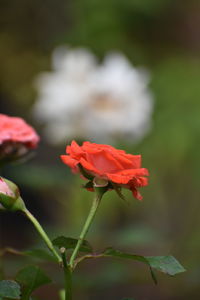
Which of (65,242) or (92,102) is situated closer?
(65,242)

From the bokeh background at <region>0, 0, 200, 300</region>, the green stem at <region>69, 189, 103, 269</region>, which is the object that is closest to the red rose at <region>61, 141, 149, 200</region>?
the green stem at <region>69, 189, 103, 269</region>

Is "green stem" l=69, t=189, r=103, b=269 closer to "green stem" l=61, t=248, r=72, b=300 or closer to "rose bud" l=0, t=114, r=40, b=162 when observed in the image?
"green stem" l=61, t=248, r=72, b=300

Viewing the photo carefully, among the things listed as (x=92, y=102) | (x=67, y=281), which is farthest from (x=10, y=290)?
(x=92, y=102)

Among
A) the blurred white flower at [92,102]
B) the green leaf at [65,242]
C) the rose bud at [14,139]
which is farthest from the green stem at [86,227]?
the blurred white flower at [92,102]

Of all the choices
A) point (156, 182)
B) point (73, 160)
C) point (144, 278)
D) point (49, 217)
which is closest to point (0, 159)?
point (73, 160)

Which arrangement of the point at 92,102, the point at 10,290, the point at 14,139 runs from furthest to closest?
the point at 92,102
the point at 14,139
the point at 10,290

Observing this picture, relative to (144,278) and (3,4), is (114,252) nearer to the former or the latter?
→ (144,278)

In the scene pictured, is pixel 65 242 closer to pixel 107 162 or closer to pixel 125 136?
pixel 107 162
